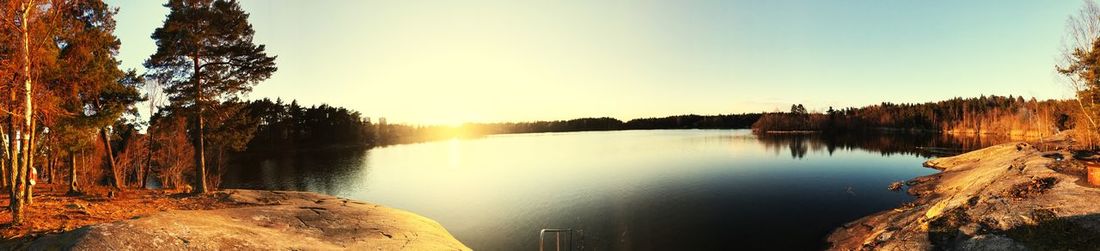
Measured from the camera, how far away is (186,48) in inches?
1041

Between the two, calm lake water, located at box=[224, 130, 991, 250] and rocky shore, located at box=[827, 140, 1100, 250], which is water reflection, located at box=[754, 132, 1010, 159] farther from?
rocky shore, located at box=[827, 140, 1100, 250]

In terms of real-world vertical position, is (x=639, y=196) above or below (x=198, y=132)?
below

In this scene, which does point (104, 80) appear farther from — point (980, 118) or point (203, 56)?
point (980, 118)

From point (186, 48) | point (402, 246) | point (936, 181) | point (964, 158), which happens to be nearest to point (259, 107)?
point (186, 48)

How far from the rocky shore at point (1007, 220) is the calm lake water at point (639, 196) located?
2.97 meters

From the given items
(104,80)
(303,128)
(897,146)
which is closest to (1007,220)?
(104,80)

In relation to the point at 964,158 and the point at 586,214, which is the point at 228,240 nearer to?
the point at 586,214

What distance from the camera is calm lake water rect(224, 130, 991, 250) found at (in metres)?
26.0

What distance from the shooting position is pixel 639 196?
38.6 m

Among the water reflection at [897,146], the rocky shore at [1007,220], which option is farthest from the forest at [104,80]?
the water reflection at [897,146]

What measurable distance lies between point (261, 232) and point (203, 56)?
1858cm

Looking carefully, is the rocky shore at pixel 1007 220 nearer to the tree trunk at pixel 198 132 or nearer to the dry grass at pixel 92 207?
the dry grass at pixel 92 207

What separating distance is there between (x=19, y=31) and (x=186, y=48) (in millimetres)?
11529

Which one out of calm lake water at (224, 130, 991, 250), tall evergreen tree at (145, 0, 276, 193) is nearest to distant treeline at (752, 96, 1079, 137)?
calm lake water at (224, 130, 991, 250)
